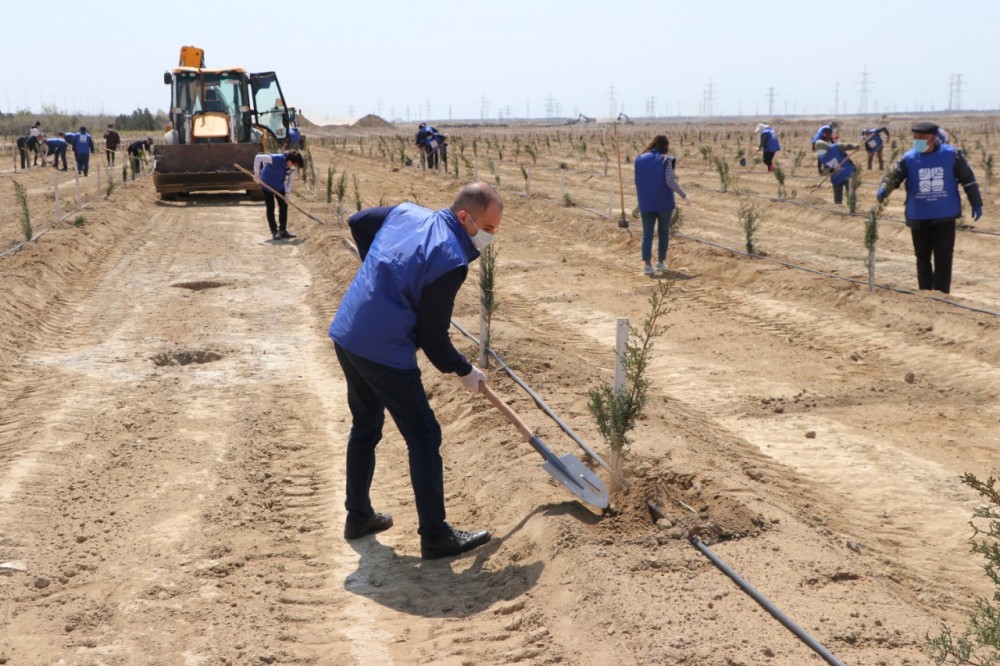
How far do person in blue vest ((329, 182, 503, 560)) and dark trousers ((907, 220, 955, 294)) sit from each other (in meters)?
6.11

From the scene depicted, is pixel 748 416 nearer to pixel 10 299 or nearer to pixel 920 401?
pixel 920 401

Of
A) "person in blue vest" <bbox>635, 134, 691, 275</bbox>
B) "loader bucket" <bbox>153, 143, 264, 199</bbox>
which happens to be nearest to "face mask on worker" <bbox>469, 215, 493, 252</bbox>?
"person in blue vest" <bbox>635, 134, 691, 275</bbox>

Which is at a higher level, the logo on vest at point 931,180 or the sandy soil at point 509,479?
the logo on vest at point 931,180

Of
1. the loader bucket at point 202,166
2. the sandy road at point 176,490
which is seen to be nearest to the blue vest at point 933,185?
the sandy road at point 176,490

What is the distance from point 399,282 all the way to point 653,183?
7612mm

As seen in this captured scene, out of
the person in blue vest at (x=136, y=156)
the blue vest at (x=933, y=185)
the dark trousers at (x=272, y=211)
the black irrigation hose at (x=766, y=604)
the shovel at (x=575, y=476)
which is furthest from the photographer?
the person in blue vest at (x=136, y=156)

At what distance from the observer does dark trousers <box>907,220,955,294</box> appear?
9016mm

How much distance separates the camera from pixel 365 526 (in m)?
4.79

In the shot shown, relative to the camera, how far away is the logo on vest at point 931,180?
8.81 meters

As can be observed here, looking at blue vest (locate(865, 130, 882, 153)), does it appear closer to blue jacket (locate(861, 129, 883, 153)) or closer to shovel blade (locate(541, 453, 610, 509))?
blue jacket (locate(861, 129, 883, 153))

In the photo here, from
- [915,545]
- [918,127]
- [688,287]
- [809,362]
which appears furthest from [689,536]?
[688,287]

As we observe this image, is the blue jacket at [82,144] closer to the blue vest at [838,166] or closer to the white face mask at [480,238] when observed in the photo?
the blue vest at [838,166]

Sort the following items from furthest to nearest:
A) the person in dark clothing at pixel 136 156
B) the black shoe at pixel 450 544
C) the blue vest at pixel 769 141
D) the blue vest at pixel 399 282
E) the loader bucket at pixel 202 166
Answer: the person in dark clothing at pixel 136 156 < the blue vest at pixel 769 141 < the loader bucket at pixel 202 166 < the black shoe at pixel 450 544 < the blue vest at pixel 399 282

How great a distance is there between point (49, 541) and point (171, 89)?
63.6 ft
